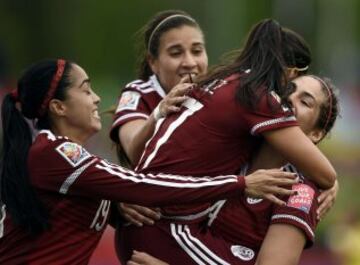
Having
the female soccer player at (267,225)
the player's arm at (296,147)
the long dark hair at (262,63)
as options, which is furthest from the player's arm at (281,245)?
the long dark hair at (262,63)

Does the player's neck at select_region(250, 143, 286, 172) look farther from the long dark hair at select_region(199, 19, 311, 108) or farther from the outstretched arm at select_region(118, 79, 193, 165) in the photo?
the outstretched arm at select_region(118, 79, 193, 165)

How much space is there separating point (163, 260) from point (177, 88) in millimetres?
722

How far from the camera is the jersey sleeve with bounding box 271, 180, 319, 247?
5559 mm

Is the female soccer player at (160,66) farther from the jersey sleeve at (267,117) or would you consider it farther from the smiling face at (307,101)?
the jersey sleeve at (267,117)

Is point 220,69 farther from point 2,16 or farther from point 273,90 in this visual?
point 2,16

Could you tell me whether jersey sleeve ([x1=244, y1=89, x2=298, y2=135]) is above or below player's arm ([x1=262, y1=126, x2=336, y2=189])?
above

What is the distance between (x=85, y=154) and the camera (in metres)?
5.54

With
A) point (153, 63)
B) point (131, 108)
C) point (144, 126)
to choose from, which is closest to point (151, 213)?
point (144, 126)

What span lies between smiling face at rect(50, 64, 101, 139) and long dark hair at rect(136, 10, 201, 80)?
3.23 feet

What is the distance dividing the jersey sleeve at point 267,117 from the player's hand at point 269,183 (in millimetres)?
171

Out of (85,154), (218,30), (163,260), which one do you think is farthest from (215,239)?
(218,30)

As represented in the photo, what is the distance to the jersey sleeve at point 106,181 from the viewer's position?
5.44 m

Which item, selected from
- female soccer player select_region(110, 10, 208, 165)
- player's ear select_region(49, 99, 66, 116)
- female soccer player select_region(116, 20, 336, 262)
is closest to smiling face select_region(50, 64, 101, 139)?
player's ear select_region(49, 99, 66, 116)

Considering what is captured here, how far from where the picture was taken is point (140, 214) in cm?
569
